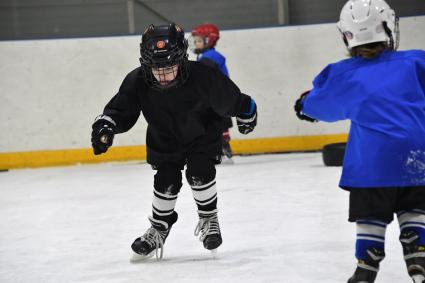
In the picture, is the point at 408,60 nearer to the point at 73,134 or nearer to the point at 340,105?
the point at 340,105

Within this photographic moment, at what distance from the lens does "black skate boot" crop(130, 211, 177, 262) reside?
3.54m

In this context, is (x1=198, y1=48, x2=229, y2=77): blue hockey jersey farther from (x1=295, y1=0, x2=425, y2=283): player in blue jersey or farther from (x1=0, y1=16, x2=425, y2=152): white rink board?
(x1=295, y1=0, x2=425, y2=283): player in blue jersey

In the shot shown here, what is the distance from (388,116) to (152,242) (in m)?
1.44

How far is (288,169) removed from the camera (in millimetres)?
6980

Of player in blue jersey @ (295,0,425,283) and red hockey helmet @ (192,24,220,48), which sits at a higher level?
player in blue jersey @ (295,0,425,283)

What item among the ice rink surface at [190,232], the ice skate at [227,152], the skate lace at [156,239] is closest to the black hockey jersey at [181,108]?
the skate lace at [156,239]

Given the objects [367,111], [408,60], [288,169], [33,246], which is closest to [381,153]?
[367,111]

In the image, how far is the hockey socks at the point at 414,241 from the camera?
2461mm

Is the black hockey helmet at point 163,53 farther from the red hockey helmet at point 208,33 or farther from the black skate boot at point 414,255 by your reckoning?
the red hockey helmet at point 208,33

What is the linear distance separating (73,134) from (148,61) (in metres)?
5.44

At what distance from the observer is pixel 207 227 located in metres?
3.61

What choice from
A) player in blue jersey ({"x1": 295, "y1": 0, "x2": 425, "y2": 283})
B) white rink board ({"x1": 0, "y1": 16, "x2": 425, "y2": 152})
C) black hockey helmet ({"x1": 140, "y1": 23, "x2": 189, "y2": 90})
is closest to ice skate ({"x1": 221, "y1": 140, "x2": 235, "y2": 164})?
white rink board ({"x1": 0, "y1": 16, "x2": 425, "y2": 152})

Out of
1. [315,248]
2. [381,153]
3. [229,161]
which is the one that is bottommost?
[229,161]

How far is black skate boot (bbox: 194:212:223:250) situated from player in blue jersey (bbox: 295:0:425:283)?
3.54 feet
